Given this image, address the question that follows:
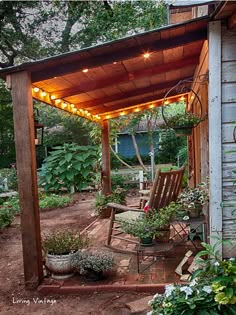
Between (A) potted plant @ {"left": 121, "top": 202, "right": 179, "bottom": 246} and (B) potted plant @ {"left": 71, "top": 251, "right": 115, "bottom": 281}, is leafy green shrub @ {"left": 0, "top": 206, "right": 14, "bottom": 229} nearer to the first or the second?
(B) potted plant @ {"left": 71, "top": 251, "right": 115, "bottom": 281}

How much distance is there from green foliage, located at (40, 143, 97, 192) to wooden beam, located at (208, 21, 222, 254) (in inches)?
269

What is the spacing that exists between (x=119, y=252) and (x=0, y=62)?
372 inches

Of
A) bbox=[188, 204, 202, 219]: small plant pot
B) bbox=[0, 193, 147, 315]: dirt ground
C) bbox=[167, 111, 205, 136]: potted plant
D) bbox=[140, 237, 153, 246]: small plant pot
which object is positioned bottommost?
bbox=[0, 193, 147, 315]: dirt ground

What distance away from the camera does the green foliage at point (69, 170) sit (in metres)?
9.29

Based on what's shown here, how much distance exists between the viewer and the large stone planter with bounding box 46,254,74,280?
3180 millimetres

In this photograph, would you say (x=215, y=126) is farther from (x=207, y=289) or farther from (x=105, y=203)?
(x=105, y=203)

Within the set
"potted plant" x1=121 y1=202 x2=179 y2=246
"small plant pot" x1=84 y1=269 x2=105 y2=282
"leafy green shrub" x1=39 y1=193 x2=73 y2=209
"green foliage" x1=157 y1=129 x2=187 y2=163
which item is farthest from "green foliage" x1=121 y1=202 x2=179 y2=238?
"green foliage" x1=157 y1=129 x2=187 y2=163

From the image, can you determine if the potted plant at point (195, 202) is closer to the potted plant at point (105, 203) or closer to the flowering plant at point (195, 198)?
the flowering plant at point (195, 198)

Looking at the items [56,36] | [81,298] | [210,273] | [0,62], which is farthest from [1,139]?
[210,273]

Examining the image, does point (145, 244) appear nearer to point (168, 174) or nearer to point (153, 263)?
point (153, 263)

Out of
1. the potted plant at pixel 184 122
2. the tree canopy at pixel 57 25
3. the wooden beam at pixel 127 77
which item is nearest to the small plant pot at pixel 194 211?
the potted plant at pixel 184 122

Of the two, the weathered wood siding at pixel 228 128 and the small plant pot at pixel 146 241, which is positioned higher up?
the weathered wood siding at pixel 228 128

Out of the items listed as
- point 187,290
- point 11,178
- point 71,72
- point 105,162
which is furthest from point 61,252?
point 11,178

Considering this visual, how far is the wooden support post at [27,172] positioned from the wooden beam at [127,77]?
103 centimetres
